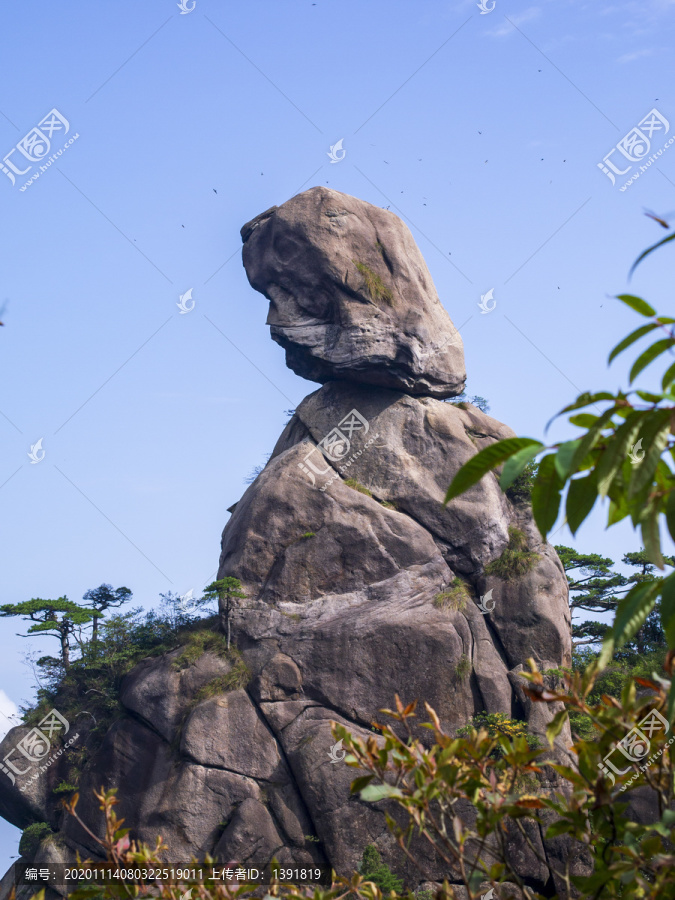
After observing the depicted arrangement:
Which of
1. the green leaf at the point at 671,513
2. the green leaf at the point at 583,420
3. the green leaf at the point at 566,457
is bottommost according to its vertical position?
the green leaf at the point at 671,513

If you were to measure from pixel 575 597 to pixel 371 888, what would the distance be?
20.3 meters

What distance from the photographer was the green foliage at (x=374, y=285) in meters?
19.7

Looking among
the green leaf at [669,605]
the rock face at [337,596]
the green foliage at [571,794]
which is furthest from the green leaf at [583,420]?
the rock face at [337,596]

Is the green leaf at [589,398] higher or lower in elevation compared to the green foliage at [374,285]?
lower

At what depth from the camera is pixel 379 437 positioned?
1914 cm

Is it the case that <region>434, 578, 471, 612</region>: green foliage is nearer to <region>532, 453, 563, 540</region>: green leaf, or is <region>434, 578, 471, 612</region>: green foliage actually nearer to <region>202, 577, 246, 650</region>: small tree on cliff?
<region>202, 577, 246, 650</region>: small tree on cliff

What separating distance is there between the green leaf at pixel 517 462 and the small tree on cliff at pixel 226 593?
15476 mm

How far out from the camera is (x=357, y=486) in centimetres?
1856

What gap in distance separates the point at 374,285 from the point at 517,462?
721 inches

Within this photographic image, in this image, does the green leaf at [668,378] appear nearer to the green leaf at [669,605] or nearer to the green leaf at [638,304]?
the green leaf at [638,304]
